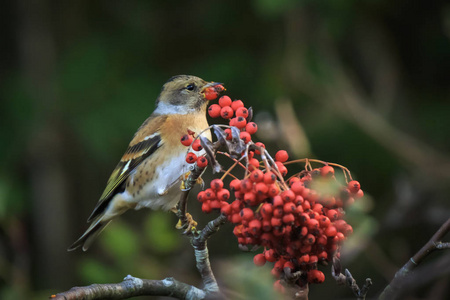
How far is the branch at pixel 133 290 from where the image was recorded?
1460 millimetres

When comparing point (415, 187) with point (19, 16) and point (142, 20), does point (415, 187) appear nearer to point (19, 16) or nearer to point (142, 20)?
point (142, 20)

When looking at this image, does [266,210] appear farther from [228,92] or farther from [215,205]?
[228,92]

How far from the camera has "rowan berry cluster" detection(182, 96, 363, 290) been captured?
126cm

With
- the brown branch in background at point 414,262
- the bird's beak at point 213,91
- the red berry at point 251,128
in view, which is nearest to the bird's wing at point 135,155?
the bird's beak at point 213,91

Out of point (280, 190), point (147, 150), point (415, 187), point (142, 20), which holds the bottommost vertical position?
point (415, 187)

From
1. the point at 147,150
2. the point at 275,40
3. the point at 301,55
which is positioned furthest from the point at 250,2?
the point at 147,150

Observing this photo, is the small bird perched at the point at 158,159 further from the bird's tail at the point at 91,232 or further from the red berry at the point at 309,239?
the red berry at the point at 309,239

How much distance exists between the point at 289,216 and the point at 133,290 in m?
0.56

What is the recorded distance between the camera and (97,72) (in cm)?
413

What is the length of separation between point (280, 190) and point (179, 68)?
3.10m

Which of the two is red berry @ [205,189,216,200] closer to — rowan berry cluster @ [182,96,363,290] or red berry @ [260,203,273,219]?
rowan berry cluster @ [182,96,363,290]

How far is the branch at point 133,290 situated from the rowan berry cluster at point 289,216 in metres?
0.37

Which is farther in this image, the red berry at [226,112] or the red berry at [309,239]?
the red berry at [226,112]

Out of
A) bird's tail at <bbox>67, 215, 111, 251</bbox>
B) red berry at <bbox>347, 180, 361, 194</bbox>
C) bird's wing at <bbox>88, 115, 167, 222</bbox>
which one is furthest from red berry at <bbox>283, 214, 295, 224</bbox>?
bird's tail at <bbox>67, 215, 111, 251</bbox>
